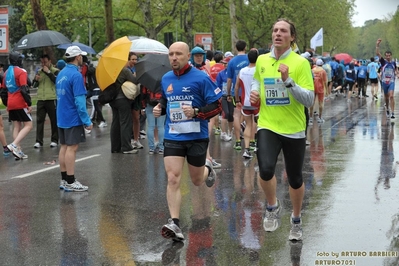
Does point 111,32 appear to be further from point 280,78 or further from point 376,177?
point 280,78

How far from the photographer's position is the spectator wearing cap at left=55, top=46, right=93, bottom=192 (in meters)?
9.05

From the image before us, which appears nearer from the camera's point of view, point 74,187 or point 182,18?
point 74,187

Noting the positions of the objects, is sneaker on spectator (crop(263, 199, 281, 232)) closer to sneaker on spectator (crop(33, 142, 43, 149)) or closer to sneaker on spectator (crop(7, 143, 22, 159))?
sneaker on spectator (crop(7, 143, 22, 159))

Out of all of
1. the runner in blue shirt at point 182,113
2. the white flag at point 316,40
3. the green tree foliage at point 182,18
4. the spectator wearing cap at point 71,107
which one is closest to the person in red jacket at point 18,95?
the spectator wearing cap at point 71,107

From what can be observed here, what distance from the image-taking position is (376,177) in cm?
1015

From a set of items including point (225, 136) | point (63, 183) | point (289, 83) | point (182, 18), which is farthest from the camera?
point (182, 18)

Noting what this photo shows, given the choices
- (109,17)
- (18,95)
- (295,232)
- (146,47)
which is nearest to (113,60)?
(146,47)

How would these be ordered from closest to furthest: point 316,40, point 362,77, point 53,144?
point 53,144
point 316,40
point 362,77

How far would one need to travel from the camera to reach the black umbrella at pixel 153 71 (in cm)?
1216

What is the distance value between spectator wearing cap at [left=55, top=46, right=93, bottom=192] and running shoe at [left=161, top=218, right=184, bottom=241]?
289 cm

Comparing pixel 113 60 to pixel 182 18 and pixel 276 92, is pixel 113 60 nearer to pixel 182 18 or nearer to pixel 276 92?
pixel 276 92

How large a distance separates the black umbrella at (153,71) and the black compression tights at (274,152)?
5881 millimetres

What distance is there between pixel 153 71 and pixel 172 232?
5968 mm

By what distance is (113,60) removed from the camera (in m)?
12.4
